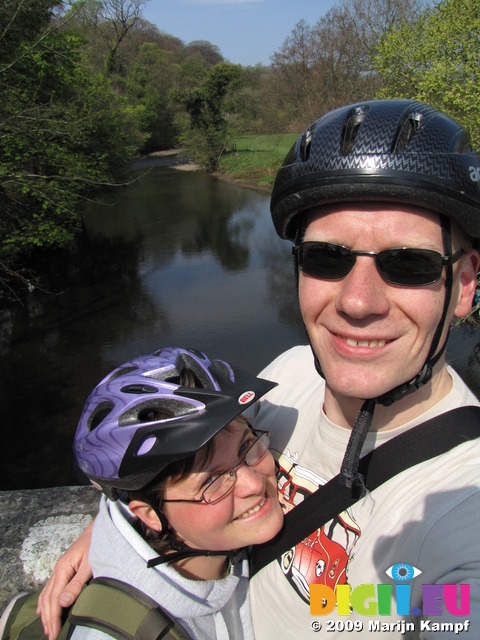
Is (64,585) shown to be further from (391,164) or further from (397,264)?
(391,164)

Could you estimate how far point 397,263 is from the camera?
1.43 m

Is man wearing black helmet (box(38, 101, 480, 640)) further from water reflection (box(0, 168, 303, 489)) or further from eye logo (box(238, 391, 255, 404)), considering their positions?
water reflection (box(0, 168, 303, 489))

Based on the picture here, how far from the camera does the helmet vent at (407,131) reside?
1.58 meters

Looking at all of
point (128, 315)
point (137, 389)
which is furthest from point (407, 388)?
point (128, 315)

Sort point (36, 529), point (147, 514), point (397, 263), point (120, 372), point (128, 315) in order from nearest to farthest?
point (397, 263) < point (147, 514) < point (120, 372) < point (36, 529) < point (128, 315)

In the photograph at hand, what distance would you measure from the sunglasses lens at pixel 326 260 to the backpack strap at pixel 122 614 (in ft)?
3.99

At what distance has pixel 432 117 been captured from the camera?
164cm

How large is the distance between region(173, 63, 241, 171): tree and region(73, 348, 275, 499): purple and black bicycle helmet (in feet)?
133

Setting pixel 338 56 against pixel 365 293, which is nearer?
pixel 365 293

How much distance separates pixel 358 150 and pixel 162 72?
Answer: 2597 inches

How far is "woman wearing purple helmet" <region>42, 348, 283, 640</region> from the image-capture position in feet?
5.25

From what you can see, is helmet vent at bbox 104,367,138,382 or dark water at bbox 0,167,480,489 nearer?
helmet vent at bbox 104,367,138,382

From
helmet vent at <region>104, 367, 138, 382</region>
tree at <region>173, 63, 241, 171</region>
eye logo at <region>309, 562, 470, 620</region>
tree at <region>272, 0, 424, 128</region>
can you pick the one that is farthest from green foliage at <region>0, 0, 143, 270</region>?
tree at <region>173, 63, 241, 171</region>

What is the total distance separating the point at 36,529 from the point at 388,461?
198 cm
